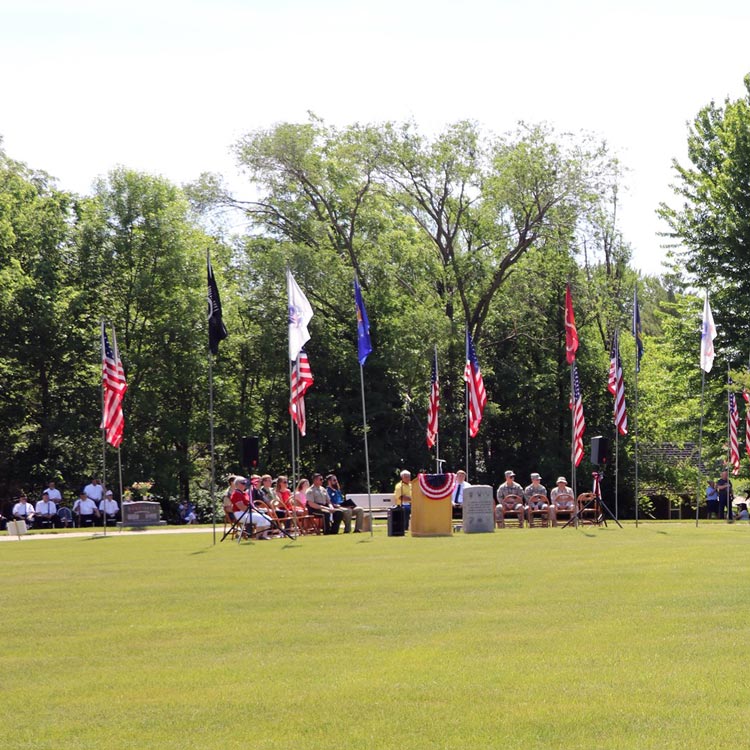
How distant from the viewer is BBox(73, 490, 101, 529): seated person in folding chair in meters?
41.0

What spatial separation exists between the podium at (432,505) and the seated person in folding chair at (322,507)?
371cm

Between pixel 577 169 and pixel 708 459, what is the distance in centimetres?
1343

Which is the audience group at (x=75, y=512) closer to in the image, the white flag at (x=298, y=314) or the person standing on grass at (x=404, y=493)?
the person standing on grass at (x=404, y=493)

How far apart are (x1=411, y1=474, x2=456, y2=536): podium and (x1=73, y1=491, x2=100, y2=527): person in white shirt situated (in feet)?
53.5

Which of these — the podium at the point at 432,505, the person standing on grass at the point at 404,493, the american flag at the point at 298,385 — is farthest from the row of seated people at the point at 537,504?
the american flag at the point at 298,385

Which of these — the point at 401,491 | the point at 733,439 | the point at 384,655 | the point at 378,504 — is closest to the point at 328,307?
the point at 378,504

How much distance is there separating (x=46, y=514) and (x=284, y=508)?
1386 centimetres

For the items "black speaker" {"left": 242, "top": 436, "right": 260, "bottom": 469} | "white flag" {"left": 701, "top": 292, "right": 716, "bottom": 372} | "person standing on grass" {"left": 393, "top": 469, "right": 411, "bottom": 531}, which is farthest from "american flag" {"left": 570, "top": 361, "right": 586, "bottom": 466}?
"black speaker" {"left": 242, "top": 436, "right": 260, "bottom": 469}

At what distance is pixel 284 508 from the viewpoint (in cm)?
3030

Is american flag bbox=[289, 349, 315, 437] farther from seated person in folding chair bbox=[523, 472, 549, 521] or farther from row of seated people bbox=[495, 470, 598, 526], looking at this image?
seated person in folding chair bbox=[523, 472, 549, 521]

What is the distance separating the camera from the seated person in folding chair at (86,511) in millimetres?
41000

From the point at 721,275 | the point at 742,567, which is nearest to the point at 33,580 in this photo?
the point at 742,567

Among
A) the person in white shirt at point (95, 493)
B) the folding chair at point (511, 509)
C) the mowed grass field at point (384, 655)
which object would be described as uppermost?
the person in white shirt at point (95, 493)

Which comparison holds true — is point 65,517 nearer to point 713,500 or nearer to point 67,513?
point 67,513
